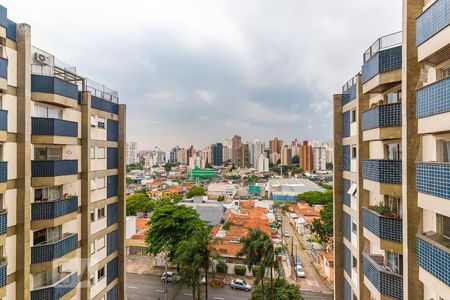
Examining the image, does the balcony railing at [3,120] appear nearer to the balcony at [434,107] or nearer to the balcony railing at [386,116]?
the balcony at [434,107]

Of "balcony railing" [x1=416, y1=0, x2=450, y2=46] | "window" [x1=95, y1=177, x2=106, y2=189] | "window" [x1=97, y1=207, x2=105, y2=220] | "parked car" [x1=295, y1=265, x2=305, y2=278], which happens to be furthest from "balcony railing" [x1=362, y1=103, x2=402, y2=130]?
"parked car" [x1=295, y1=265, x2=305, y2=278]

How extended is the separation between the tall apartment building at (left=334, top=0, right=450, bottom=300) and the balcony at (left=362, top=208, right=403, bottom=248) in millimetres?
27

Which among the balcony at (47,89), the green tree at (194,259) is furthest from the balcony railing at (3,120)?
A: the green tree at (194,259)

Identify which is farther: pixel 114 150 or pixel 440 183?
pixel 114 150

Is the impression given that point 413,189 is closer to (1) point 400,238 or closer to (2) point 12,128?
(1) point 400,238

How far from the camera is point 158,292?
2216 centimetres

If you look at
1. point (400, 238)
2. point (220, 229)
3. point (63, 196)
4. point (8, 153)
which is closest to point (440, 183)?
point (400, 238)

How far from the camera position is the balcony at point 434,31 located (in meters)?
5.23

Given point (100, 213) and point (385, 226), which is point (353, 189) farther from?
point (100, 213)

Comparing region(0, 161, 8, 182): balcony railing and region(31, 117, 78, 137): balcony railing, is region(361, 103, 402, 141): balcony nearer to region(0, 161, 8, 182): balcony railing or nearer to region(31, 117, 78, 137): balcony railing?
region(31, 117, 78, 137): balcony railing

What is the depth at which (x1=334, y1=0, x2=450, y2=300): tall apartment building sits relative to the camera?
554 cm

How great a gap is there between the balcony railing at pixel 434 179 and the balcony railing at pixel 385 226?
6.72ft

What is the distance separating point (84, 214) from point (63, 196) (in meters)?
1.36

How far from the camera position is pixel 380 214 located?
332 inches
